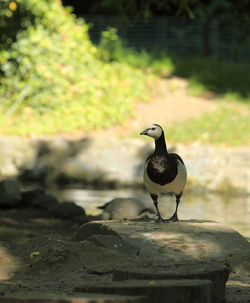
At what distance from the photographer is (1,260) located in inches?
230

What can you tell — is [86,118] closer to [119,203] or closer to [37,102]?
[37,102]

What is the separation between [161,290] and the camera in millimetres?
4176

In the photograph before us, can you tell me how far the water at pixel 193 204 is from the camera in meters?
10.2

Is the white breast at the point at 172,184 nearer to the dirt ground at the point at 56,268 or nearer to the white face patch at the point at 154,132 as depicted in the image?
the white face patch at the point at 154,132

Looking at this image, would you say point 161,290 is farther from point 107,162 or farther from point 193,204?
point 107,162

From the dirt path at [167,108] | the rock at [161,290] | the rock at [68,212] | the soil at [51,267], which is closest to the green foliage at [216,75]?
the dirt path at [167,108]

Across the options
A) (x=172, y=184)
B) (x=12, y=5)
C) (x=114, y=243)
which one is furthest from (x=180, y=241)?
(x=12, y=5)

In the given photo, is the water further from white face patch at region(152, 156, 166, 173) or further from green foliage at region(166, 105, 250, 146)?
white face patch at region(152, 156, 166, 173)

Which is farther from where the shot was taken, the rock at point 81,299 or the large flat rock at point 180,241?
the large flat rock at point 180,241

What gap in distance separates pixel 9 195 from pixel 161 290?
21.1 ft

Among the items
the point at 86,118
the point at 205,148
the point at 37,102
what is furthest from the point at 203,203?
the point at 37,102

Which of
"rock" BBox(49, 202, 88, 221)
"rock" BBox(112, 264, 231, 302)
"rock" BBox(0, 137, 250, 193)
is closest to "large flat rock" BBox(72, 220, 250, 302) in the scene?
"rock" BBox(112, 264, 231, 302)

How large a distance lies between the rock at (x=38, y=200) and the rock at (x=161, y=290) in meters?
5.94

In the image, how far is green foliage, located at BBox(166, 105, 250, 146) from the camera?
49.1 ft
